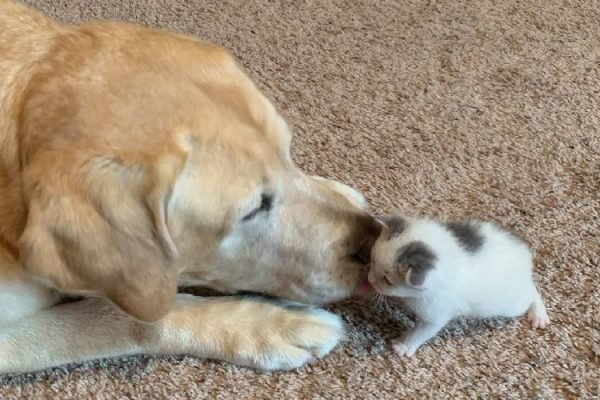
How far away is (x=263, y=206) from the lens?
152 centimetres

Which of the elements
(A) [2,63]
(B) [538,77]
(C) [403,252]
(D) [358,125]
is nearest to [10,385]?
(A) [2,63]

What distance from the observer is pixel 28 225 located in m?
1.35

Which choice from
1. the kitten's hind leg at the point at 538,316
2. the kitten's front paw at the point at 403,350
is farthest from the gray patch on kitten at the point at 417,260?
the kitten's hind leg at the point at 538,316

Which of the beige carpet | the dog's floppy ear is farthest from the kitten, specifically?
the dog's floppy ear

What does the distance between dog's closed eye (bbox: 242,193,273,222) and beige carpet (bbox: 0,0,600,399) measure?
1.21 ft

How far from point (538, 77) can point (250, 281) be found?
1.17 metres

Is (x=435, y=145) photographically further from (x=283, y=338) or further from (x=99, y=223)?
(x=99, y=223)

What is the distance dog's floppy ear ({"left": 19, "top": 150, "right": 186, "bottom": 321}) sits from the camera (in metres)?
1.34

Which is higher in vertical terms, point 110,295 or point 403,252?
point 403,252

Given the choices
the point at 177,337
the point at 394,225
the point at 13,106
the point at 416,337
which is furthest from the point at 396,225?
the point at 13,106

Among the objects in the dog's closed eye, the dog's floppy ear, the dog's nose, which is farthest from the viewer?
the dog's nose

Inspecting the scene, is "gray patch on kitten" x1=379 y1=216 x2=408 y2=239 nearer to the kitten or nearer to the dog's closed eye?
the kitten

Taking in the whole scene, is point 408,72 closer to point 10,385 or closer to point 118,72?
point 118,72

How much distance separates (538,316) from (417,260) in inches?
14.8
